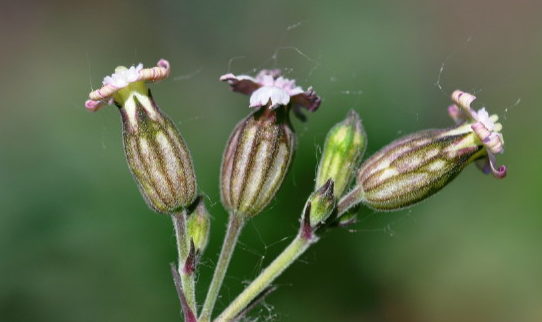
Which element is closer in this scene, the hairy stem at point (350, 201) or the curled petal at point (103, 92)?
the curled petal at point (103, 92)

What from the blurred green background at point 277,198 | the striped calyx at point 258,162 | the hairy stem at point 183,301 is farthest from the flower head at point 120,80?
the blurred green background at point 277,198

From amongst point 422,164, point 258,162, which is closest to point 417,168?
point 422,164

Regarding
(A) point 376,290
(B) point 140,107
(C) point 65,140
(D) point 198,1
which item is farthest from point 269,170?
(D) point 198,1

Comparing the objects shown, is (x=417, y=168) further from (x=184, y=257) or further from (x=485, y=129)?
(x=184, y=257)

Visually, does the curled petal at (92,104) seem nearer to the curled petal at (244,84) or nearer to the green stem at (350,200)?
the curled petal at (244,84)

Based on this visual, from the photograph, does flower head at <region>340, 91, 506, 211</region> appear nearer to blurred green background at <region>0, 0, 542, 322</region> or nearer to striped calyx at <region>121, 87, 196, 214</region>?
striped calyx at <region>121, 87, 196, 214</region>

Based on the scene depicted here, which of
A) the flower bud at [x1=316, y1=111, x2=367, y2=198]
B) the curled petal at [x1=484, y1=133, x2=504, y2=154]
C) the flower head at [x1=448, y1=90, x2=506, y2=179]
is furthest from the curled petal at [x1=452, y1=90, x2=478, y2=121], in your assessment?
the flower bud at [x1=316, y1=111, x2=367, y2=198]
